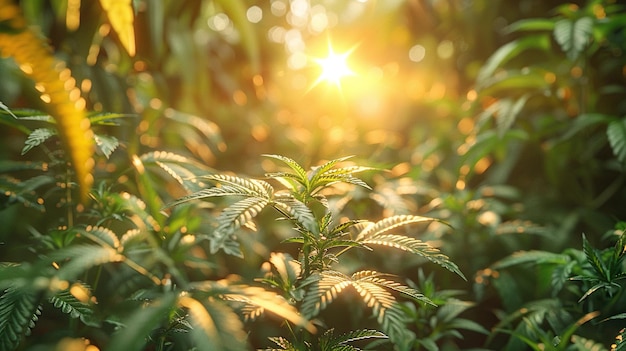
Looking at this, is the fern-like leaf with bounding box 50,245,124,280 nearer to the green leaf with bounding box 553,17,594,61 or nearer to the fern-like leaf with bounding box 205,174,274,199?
the fern-like leaf with bounding box 205,174,274,199

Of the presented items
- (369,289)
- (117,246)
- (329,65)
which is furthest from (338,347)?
(329,65)

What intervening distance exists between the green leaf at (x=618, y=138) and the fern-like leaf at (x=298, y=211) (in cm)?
77

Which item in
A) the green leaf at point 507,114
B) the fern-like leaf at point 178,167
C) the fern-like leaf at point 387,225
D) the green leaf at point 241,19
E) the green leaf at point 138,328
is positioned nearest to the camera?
the green leaf at point 138,328

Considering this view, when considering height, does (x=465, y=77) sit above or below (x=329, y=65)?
above

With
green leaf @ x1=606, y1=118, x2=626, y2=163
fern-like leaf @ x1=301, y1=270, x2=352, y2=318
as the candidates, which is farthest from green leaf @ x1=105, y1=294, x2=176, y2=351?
green leaf @ x1=606, y1=118, x2=626, y2=163

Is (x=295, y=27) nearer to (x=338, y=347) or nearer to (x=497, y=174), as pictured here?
(x=497, y=174)

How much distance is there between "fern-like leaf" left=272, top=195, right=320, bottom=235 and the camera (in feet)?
1.77

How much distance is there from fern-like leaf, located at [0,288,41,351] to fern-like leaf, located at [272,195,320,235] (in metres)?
0.32

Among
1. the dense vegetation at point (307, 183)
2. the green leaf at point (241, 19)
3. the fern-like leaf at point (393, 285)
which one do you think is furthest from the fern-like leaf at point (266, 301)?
the green leaf at point (241, 19)

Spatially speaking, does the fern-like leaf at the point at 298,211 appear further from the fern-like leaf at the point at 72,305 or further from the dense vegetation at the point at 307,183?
the fern-like leaf at the point at 72,305

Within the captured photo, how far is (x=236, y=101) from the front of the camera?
74.6 inches

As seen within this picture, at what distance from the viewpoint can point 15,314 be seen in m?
0.56

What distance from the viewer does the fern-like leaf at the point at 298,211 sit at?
538 millimetres

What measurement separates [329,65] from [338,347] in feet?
3.27
